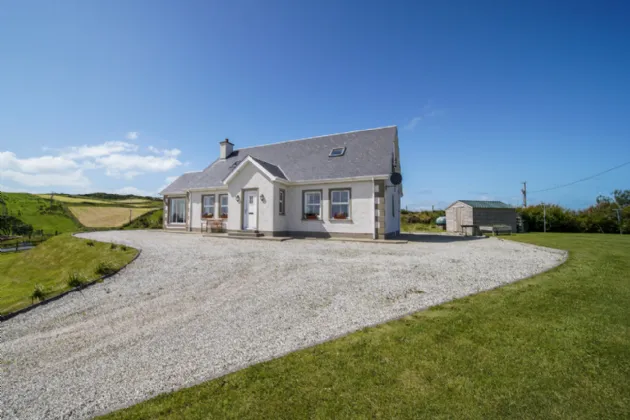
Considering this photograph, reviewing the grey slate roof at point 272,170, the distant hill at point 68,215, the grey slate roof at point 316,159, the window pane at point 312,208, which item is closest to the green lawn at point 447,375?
the grey slate roof at point 316,159

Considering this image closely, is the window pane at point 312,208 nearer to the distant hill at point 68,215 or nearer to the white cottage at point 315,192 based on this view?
the white cottage at point 315,192

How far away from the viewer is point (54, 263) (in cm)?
1395

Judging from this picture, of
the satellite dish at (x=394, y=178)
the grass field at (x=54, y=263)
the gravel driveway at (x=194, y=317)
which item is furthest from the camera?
the satellite dish at (x=394, y=178)

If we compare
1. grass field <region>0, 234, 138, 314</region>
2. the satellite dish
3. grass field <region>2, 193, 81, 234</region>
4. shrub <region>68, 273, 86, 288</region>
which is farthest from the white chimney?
shrub <region>68, 273, 86, 288</region>

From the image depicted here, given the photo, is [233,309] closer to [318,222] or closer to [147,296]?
[147,296]

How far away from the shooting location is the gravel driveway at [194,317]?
3.36 meters

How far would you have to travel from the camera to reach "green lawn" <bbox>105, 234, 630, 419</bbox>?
2.58 m

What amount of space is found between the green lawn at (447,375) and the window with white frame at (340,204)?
11.5 metres

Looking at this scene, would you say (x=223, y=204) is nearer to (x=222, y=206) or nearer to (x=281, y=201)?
(x=222, y=206)

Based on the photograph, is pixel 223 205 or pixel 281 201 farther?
pixel 223 205

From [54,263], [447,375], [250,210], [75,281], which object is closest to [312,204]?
[250,210]

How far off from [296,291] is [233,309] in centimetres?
148

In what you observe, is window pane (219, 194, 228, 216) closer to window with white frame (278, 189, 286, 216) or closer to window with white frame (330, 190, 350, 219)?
window with white frame (278, 189, 286, 216)

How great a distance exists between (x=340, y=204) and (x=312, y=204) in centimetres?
180
